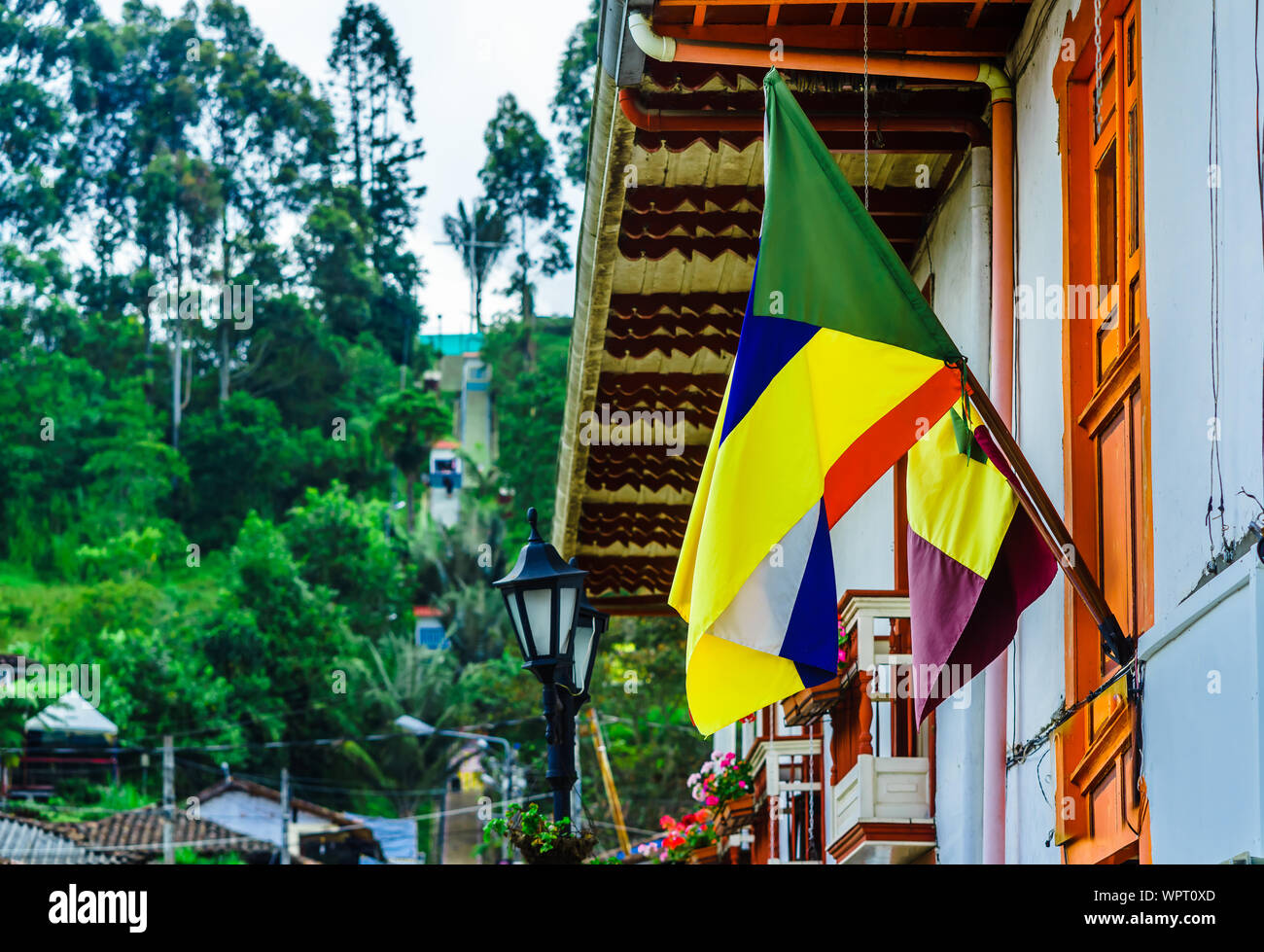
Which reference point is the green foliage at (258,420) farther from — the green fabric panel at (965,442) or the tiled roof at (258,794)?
the green fabric panel at (965,442)

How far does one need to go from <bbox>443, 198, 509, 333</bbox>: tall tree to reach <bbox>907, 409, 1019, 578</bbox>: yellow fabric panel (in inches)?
3426

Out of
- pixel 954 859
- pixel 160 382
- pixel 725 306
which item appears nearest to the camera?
pixel 954 859

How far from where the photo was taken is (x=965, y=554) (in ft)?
22.7

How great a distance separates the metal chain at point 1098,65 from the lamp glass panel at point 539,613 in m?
3.00

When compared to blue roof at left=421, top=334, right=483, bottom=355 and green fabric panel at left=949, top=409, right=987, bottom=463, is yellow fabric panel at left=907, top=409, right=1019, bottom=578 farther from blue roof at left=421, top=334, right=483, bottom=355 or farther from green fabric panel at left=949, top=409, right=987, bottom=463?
blue roof at left=421, top=334, right=483, bottom=355

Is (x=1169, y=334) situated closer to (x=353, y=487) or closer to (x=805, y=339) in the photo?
(x=805, y=339)

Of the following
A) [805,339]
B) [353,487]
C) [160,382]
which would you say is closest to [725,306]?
[805,339]

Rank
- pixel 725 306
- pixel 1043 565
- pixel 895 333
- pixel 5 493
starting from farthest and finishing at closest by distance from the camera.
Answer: pixel 5 493 < pixel 725 306 < pixel 1043 565 < pixel 895 333

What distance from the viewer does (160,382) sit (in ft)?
291

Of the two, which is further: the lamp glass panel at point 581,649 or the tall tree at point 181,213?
the tall tree at point 181,213

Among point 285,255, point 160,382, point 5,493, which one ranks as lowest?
point 5,493

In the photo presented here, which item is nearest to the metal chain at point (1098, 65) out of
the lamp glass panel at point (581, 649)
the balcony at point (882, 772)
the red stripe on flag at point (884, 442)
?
the red stripe on flag at point (884, 442)

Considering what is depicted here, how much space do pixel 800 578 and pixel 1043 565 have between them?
141 cm

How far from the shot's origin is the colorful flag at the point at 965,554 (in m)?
6.88
